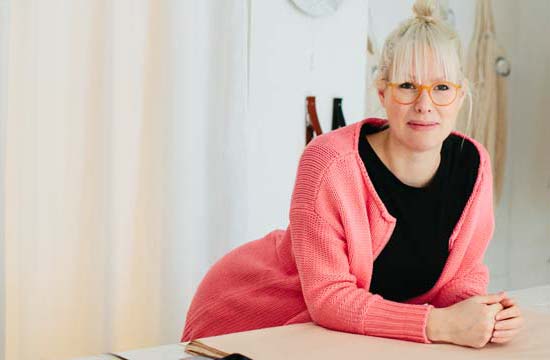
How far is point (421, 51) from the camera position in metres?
1.49

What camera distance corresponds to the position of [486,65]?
11.4 ft

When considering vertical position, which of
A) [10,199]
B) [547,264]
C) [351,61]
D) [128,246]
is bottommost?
[547,264]

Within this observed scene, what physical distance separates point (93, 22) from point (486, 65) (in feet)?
6.25

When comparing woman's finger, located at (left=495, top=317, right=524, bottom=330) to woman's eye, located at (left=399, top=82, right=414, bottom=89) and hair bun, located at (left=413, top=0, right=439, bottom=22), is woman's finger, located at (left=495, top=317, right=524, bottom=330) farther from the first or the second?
hair bun, located at (left=413, top=0, right=439, bottom=22)

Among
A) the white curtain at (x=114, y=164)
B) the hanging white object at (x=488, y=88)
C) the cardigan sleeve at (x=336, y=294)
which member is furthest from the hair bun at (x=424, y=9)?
the hanging white object at (x=488, y=88)

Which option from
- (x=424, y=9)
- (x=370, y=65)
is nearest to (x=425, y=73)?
(x=424, y=9)

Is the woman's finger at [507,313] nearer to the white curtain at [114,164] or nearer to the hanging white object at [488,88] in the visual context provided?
the white curtain at [114,164]

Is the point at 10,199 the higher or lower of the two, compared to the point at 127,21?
lower

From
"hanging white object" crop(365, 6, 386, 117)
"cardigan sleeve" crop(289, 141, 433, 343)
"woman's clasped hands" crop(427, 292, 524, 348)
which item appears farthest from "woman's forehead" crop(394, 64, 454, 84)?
"hanging white object" crop(365, 6, 386, 117)

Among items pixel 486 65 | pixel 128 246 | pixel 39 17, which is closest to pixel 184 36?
pixel 39 17

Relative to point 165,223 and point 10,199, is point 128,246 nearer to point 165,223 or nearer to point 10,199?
point 165,223

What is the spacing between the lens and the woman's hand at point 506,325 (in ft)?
4.53

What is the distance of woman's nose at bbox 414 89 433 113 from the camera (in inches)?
58.7

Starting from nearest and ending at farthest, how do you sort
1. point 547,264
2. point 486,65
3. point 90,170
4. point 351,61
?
1. point 90,170
2. point 351,61
3. point 486,65
4. point 547,264
